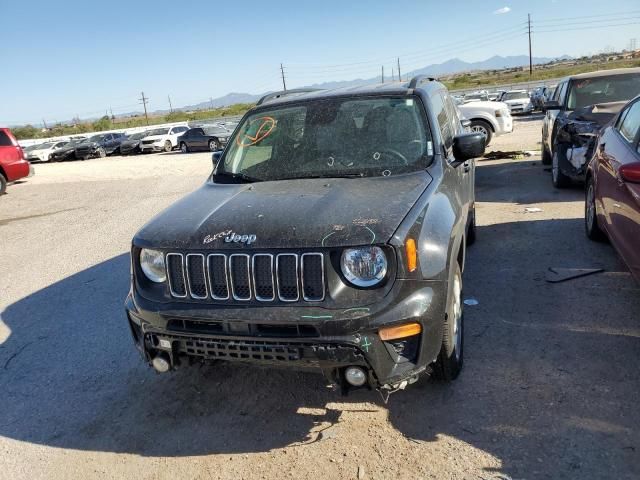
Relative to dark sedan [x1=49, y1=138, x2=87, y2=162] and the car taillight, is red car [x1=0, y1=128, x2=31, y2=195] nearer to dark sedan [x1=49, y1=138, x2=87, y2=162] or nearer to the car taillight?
the car taillight

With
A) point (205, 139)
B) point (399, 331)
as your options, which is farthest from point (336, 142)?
point (205, 139)

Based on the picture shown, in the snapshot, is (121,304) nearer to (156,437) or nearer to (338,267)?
(156,437)

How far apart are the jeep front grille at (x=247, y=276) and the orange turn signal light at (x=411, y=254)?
436mm

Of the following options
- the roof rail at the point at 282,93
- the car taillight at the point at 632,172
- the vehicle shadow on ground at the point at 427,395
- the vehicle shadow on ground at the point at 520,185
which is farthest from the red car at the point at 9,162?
the car taillight at the point at 632,172

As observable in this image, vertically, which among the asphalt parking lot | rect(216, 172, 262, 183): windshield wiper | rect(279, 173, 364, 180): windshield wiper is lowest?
the asphalt parking lot

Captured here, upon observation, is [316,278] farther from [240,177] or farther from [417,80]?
[417,80]

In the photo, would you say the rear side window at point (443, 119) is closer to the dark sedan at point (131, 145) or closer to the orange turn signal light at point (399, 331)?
the orange turn signal light at point (399, 331)

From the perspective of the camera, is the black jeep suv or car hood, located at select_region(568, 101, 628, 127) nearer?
the black jeep suv

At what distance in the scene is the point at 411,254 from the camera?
2812 millimetres

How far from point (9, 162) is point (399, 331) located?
1583 cm

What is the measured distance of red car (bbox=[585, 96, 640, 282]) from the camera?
389 centimetres

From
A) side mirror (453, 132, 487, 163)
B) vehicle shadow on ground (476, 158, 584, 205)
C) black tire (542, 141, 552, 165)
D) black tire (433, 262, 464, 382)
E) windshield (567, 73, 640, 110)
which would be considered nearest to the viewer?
black tire (433, 262, 464, 382)

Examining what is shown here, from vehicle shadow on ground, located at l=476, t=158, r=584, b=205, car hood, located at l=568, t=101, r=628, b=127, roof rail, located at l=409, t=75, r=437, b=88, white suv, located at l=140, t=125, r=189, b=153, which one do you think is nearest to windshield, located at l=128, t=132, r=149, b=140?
white suv, located at l=140, t=125, r=189, b=153

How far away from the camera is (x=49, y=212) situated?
1155cm
